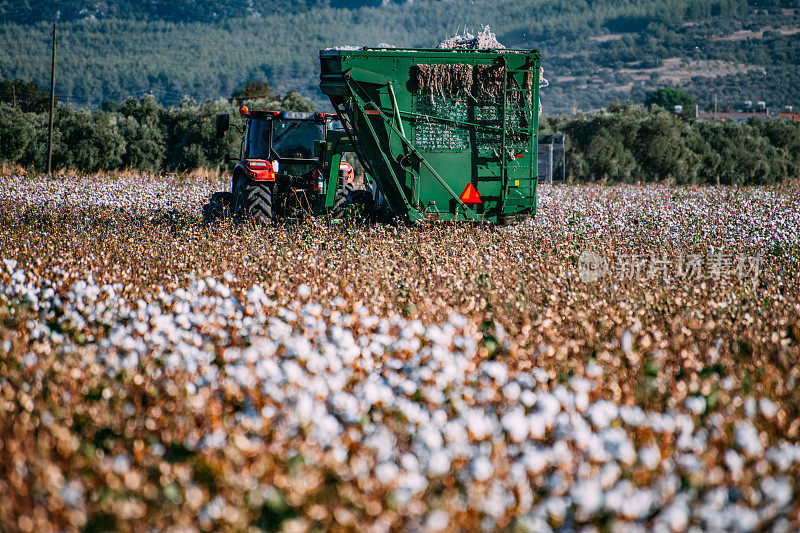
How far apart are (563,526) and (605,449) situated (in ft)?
1.29

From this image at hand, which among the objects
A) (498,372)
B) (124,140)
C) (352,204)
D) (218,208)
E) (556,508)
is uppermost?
(124,140)

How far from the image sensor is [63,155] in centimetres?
2936

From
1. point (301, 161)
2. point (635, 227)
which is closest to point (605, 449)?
point (635, 227)

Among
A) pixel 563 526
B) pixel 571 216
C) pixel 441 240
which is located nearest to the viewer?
pixel 563 526

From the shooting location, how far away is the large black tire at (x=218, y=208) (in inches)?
493

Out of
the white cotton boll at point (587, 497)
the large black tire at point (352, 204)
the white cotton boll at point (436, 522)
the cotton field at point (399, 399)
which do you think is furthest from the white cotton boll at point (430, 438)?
→ the large black tire at point (352, 204)

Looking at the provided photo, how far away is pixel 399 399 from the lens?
4.04 meters

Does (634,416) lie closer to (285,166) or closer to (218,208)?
(285,166)

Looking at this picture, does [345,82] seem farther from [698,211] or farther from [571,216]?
[698,211]

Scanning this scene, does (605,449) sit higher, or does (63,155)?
(63,155)

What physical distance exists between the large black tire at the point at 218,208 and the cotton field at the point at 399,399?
450cm

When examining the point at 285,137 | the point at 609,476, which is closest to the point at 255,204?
the point at 285,137

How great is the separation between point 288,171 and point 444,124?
3271 millimetres

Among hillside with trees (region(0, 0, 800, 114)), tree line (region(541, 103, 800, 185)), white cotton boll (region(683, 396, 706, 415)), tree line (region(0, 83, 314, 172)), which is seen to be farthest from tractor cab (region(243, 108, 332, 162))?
hillside with trees (region(0, 0, 800, 114))
